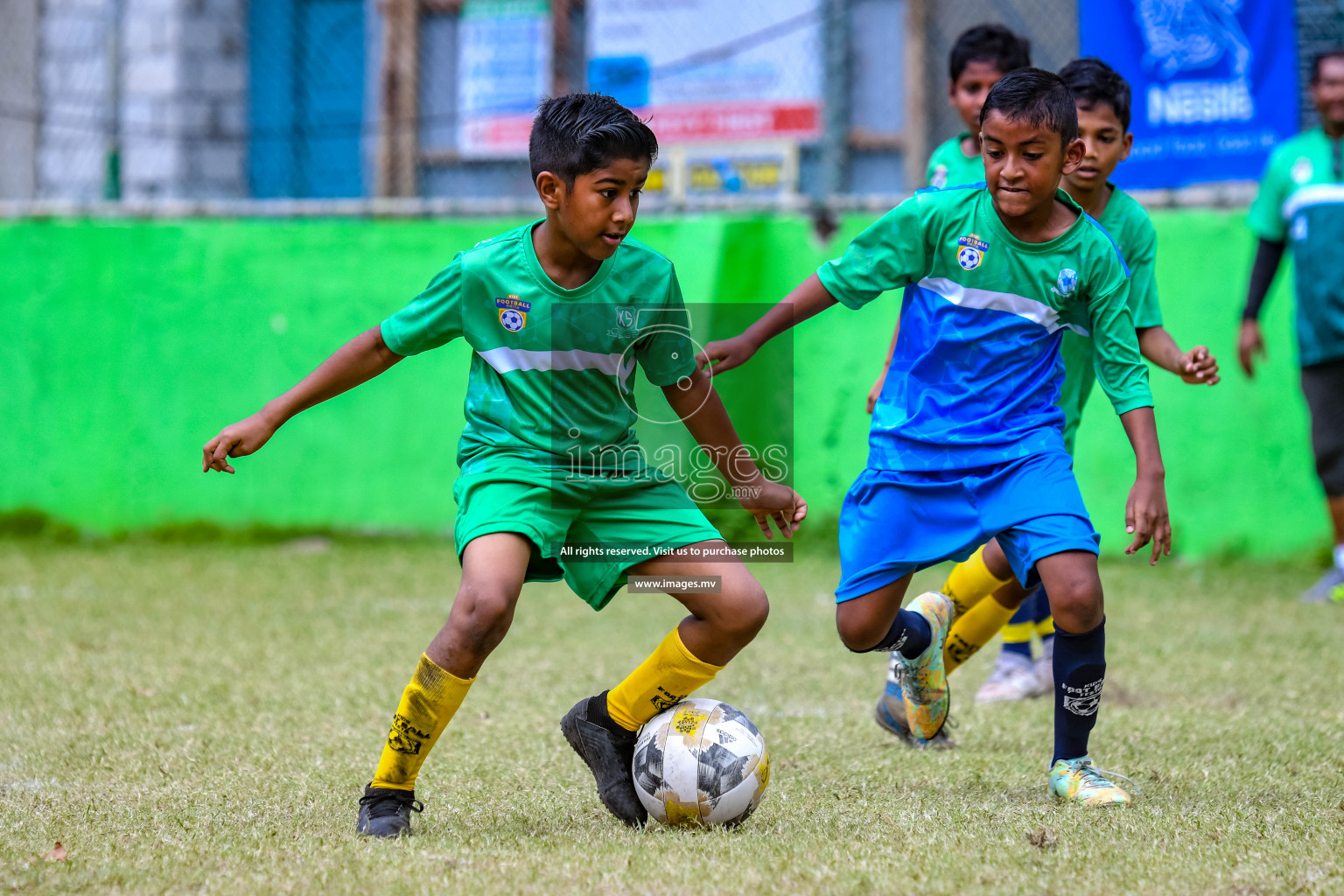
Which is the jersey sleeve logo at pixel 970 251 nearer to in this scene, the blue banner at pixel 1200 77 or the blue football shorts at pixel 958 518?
the blue football shorts at pixel 958 518

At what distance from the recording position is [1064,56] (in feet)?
25.0

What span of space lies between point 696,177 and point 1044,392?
17.1 ft

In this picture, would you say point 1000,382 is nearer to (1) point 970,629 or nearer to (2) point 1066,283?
(2) point 1066,283

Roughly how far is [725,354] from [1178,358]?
1.12m

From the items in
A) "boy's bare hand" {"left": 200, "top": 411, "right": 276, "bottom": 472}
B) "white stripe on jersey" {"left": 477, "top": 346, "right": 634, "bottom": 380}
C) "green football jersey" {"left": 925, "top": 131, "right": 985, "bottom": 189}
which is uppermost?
"green football jersey" {"left": 925, "top": 131, "right": 985, "bottom": 189}

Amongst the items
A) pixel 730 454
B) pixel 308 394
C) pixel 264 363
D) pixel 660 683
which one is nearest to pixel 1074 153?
pixel 730 454

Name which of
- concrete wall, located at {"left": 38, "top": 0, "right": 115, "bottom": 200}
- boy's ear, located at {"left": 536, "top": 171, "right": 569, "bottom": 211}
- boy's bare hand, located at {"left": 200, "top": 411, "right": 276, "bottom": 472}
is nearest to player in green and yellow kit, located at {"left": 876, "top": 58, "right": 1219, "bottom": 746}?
boy's ear, located at {"left": 536, "top": 171, "right": 569, "bottom": 211}

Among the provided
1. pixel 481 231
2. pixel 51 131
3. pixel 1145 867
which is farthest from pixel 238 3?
pixel 1145 867

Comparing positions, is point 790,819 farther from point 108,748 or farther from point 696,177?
point 696,177

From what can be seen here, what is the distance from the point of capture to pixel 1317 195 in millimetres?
6332

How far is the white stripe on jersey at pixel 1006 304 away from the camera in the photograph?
3.37 metres

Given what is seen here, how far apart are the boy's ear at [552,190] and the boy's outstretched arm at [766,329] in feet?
1.58

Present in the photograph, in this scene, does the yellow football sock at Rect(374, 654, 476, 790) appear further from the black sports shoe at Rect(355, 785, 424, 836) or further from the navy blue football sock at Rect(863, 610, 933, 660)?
the navy blue football sock at Rect(863, 610, 933, 660)

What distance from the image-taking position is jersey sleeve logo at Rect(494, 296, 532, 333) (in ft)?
10.1
